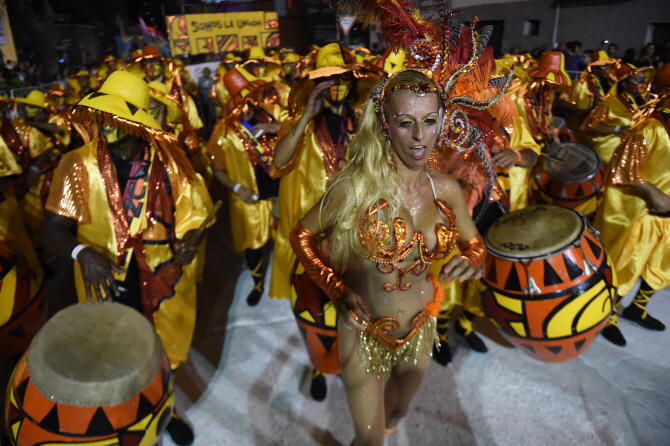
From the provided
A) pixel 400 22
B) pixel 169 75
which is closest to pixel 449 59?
pixel 400 22

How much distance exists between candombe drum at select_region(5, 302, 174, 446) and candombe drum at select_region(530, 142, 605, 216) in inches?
138

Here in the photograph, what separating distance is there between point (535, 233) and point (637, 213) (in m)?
1.39

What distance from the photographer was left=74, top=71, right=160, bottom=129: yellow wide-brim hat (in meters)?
2.06

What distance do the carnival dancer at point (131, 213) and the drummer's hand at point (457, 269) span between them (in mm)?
1431


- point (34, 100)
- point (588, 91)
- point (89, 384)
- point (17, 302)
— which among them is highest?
point (34, 100)

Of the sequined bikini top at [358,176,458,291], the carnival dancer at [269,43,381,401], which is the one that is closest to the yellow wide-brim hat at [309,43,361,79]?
the carnival dancer at [269,43,381,401]

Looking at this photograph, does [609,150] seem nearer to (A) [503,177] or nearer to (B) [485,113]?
(A) [503,177]

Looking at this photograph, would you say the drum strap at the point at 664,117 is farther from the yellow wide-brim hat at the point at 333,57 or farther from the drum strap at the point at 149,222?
the drum strap at the point at 149,222

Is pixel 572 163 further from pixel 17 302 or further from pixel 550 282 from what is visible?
pixel 17 302

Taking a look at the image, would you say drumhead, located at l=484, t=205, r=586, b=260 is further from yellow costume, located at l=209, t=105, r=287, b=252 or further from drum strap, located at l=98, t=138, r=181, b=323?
yellow costume, located at l=209, t=105, r=287, b=252

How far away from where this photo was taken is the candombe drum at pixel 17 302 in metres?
2.33

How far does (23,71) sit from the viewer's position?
11.5m

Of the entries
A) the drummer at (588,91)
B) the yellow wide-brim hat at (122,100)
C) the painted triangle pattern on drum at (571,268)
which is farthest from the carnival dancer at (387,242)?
the drummer at (588,91)

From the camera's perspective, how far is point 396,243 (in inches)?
66.1
